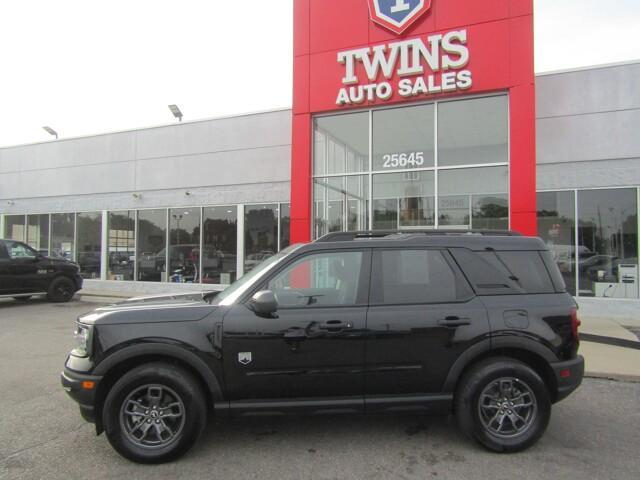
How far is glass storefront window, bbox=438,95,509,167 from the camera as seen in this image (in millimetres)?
9977

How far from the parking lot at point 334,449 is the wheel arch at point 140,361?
18.0 inches

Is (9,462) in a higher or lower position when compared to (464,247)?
lower

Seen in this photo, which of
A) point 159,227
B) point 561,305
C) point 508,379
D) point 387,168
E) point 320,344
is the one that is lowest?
point 508,379

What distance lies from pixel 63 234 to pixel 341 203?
12.3m

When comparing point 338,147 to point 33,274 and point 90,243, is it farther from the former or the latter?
point 90,243

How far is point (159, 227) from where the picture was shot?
15.6m

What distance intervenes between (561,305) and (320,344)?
216 centimetres

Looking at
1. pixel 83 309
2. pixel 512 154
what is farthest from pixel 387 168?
pixel 83 309

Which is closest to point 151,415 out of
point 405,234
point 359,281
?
point 359,281

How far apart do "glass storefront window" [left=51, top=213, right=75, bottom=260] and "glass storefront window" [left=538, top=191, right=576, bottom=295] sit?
16390 mm

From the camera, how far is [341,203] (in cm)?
1162

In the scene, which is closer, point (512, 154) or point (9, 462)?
point (9, 462)

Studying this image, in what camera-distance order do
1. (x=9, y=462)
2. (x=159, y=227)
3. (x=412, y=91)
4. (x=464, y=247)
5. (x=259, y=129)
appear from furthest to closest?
(x=159, y=227), (x=259, y=129), (x=412, y=91), (x=464, y=247), (x=9, y=462)

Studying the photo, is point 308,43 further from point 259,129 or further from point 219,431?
point 219,431
